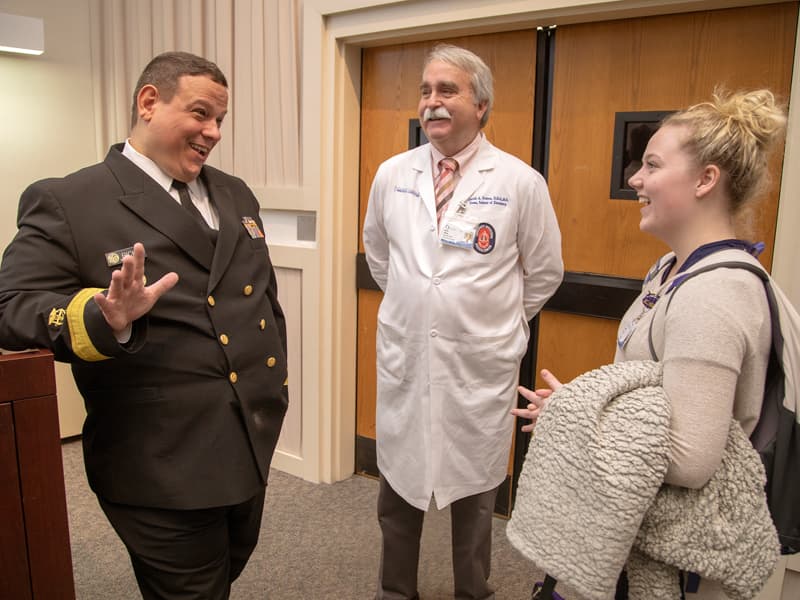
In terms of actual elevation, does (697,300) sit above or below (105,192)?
below

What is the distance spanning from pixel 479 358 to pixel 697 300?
981 millimetres

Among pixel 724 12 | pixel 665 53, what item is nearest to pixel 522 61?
pixel 665 53

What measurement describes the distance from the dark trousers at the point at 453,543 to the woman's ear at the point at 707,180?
1225 mm

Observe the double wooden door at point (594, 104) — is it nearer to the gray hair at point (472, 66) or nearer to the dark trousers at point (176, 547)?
the gray hair at point (472, 66)

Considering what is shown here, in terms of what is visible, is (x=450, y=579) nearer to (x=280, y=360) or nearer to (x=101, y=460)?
(x=280, y=360)

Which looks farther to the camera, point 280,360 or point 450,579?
point 450,579

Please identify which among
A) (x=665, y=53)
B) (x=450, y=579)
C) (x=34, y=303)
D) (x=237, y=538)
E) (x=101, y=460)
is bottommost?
(x=450, y=579)

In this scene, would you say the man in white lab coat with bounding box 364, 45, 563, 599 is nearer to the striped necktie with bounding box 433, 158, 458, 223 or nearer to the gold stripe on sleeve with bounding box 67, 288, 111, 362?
the striped necktie with bounding box 433, 158, 458, 223

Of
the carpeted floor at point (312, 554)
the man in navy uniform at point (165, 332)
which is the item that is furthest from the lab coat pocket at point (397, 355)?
the carpeted floor at point (312, 554)

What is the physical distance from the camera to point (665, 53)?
2221 millimetres

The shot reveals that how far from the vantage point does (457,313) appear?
1.90 metres

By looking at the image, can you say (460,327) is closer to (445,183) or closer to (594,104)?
(445,183)

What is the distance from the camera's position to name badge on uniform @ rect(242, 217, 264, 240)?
156 cm

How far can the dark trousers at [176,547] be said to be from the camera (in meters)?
1.35
